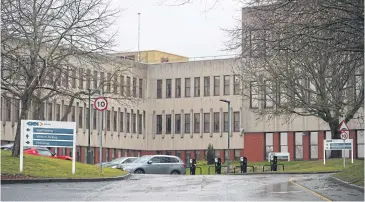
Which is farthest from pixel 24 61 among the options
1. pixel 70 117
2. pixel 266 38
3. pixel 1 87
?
pixel 70 117

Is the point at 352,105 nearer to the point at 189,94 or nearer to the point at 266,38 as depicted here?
the point at 266,38

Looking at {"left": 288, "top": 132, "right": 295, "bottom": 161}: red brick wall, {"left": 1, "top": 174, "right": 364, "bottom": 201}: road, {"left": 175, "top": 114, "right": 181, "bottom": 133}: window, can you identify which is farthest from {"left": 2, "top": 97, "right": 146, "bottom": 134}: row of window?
{"left": 1, "top": 174, "right": 364, "bottom": 201}: road

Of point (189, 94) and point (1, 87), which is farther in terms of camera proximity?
point (189, 94)

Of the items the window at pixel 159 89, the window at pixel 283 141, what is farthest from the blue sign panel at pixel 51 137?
the window at pixel 159 89

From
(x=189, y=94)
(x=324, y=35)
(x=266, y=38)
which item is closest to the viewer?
(x=324, y=35)

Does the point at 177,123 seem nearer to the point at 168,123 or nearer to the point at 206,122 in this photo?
the point at 168,123

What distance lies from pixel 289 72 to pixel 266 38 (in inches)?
845

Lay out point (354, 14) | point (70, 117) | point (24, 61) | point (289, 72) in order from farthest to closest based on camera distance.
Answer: point (70, 117) < point (289, 72) < point (24, 61) < point (354, 14)

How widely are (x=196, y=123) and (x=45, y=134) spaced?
54909 mm

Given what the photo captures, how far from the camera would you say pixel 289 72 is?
4678 cm

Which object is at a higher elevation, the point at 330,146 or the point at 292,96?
the point at 292,96

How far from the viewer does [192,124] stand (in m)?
84.5

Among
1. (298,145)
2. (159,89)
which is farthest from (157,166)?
(159,89)

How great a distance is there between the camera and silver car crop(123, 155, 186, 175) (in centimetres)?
4369
